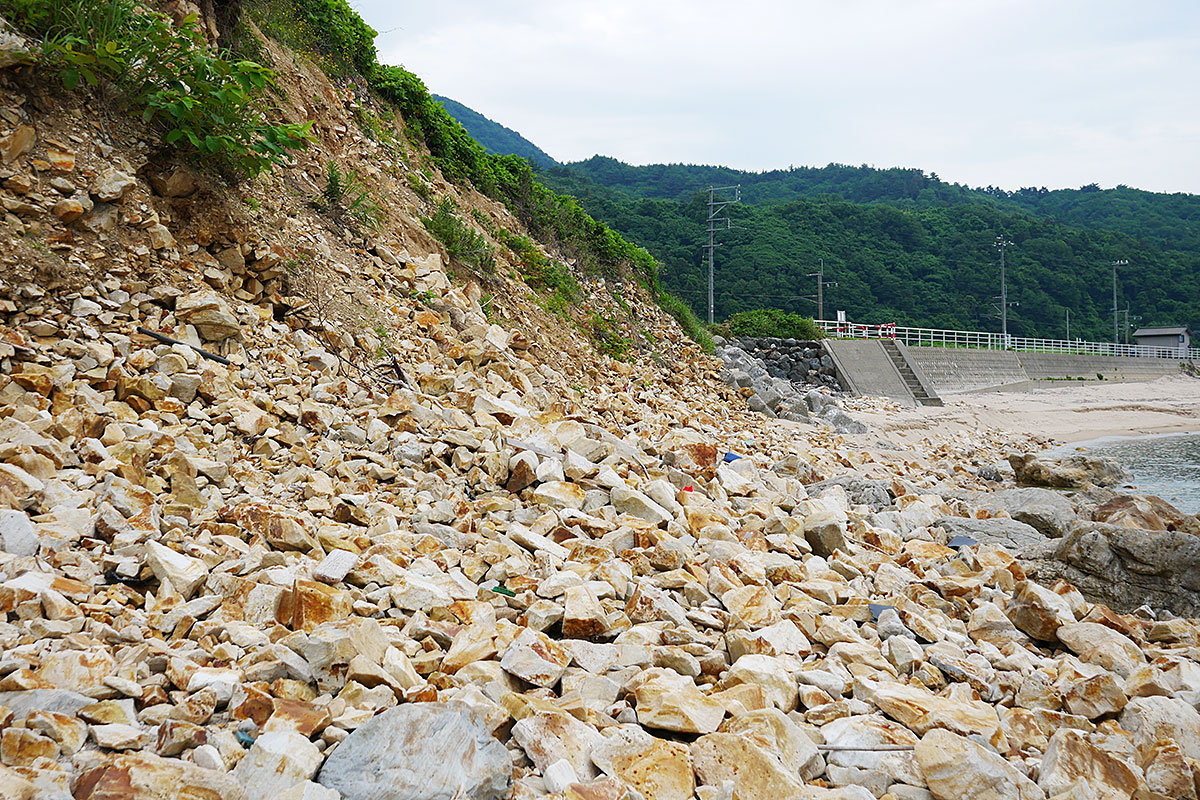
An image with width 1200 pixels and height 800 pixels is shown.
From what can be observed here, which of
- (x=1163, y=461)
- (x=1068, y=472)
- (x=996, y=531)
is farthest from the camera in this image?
(x=1163, y=461)

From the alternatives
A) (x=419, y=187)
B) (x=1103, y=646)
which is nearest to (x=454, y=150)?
(x=419, y=187)

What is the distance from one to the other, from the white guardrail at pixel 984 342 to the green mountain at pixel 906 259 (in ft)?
31.8

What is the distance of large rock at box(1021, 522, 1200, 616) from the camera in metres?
4.82

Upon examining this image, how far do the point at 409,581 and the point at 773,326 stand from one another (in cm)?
2018

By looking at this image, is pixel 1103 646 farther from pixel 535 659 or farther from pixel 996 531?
pixel 535 659

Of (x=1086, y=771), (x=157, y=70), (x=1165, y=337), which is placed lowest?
(x=1086, y=771)

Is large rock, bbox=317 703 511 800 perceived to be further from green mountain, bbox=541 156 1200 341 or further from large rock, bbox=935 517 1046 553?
green mountain, bbox=541 156 1200 341

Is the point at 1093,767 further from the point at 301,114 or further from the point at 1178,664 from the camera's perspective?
the point at 301,114

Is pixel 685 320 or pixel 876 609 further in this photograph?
pixel 685 320

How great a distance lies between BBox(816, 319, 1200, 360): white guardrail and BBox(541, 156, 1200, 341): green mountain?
31.8ft

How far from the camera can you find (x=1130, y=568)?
4.96 metres

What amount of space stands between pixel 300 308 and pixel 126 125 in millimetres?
1765

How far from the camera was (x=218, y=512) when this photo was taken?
3.73m

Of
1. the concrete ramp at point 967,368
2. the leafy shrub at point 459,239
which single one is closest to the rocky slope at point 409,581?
the leafy shrub at point 459,239
